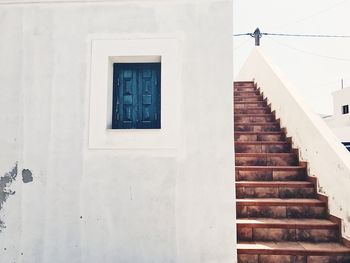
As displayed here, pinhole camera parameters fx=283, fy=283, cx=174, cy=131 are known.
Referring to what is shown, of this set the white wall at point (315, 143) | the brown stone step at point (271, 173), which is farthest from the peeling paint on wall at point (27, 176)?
the white wall at point (315, 143)

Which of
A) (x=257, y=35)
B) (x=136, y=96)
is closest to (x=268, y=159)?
(x=136, y=96)

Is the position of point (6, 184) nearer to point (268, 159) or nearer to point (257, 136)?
point (268, 159)

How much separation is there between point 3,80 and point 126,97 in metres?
1.49

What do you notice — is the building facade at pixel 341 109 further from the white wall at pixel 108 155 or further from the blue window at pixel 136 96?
the blue window at pixel 136 96

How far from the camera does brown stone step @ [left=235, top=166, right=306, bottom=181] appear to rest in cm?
478

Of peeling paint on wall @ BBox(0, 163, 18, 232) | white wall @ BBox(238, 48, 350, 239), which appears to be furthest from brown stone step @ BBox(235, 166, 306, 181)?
peeling paint on wall @ BBox(0, 163, 18, 232)

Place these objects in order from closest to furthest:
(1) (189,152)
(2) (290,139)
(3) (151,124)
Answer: (1) (189,152)
(3) (151,124)
(2) (290,139)

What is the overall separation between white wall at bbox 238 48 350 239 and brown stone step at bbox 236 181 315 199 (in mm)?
235

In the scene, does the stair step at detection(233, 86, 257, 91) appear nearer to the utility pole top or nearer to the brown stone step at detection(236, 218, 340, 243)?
the brown stone step at detection(236, 218, 340, 243)

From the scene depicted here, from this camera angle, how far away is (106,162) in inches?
129

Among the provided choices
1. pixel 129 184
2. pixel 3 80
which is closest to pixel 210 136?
pixel 129 184

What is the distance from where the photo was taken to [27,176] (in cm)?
332

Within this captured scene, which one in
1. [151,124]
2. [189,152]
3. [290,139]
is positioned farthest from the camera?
[290,139]

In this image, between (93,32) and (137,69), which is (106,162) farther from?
(93,32)
